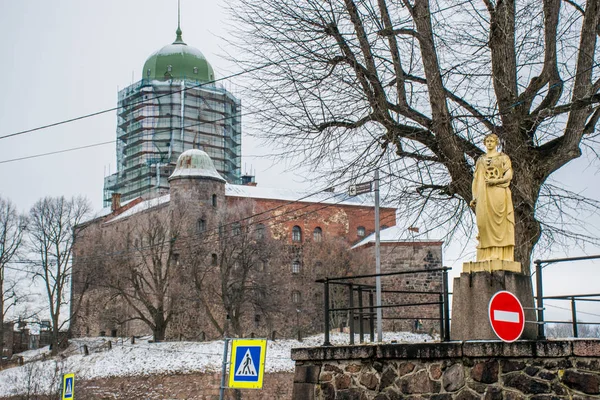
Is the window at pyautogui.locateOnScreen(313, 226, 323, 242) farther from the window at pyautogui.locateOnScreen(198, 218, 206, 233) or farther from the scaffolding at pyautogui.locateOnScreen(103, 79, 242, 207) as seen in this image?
the scaffolding at pyautogui.locateOnScreen(103, 79, 242, 207)

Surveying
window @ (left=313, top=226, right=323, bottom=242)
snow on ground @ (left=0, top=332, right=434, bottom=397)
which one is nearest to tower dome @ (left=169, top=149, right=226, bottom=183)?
window @ (left=313, top=226, right=323, bottom=242)

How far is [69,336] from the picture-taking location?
196 ft

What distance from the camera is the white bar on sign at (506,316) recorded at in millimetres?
10500

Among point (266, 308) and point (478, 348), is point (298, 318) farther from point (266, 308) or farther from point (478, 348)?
point (478, 348)

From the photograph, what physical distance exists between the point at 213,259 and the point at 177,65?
117 feet

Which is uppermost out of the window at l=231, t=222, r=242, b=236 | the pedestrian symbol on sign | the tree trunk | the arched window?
the arched window

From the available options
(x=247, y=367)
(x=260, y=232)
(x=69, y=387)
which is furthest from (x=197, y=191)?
(x=247, y=367)

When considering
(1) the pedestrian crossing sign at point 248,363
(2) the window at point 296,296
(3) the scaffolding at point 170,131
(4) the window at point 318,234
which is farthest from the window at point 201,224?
(1) the pedestrian crossing sign at point 248,363

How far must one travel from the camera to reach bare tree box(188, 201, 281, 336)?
54.6m

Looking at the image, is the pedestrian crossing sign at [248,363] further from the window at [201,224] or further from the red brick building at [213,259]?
the window at [201,224]

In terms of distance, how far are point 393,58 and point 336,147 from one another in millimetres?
1723

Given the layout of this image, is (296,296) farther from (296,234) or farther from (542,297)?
(542,297)

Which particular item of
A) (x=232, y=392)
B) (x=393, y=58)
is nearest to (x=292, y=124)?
(x=393, y=58)

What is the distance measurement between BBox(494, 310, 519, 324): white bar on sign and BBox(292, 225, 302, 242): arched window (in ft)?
199
